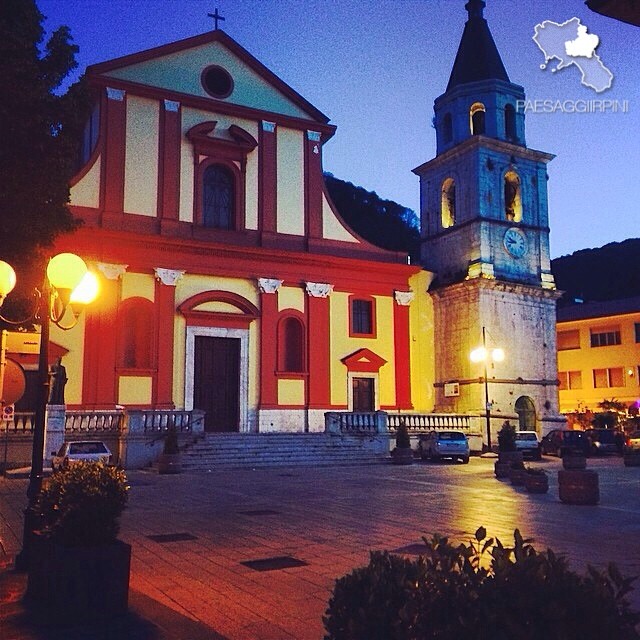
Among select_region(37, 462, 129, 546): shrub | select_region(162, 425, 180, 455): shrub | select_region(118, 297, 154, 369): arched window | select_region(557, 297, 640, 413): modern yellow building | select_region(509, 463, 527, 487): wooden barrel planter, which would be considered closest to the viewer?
select_region(37, 462, 129, 546): shrub

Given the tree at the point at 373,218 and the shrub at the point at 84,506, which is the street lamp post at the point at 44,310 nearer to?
the shrub at the point at 84,506

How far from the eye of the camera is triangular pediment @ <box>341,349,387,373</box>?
31109 mm

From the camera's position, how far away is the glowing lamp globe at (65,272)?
25.9 feet

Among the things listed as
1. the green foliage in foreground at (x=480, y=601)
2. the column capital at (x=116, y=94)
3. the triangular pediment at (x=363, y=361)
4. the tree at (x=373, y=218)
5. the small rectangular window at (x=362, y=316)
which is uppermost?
the tree at (x=373, y=218)

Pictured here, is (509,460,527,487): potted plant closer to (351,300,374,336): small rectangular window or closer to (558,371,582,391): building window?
(351,300,374,336): small rectangular window

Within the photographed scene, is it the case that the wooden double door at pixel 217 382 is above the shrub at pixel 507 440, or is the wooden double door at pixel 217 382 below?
above

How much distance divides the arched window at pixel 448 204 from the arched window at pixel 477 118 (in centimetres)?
269

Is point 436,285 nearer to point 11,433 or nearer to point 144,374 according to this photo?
point 144,374

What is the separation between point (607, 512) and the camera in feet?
41.4

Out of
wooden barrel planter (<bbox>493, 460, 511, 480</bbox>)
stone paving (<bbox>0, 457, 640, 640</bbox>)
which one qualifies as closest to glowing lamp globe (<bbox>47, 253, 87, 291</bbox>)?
stone paving (<bbox>0, 457, 640, 640</bbox>)

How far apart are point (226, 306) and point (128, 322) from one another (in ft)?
13.3

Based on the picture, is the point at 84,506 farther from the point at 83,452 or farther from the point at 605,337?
the point at 605,337

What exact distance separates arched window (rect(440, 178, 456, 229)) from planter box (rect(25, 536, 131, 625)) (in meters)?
32.1

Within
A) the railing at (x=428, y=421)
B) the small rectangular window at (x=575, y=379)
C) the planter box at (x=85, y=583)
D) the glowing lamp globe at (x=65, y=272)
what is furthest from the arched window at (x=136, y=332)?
the small rectangular window at (x=575, y=379)
